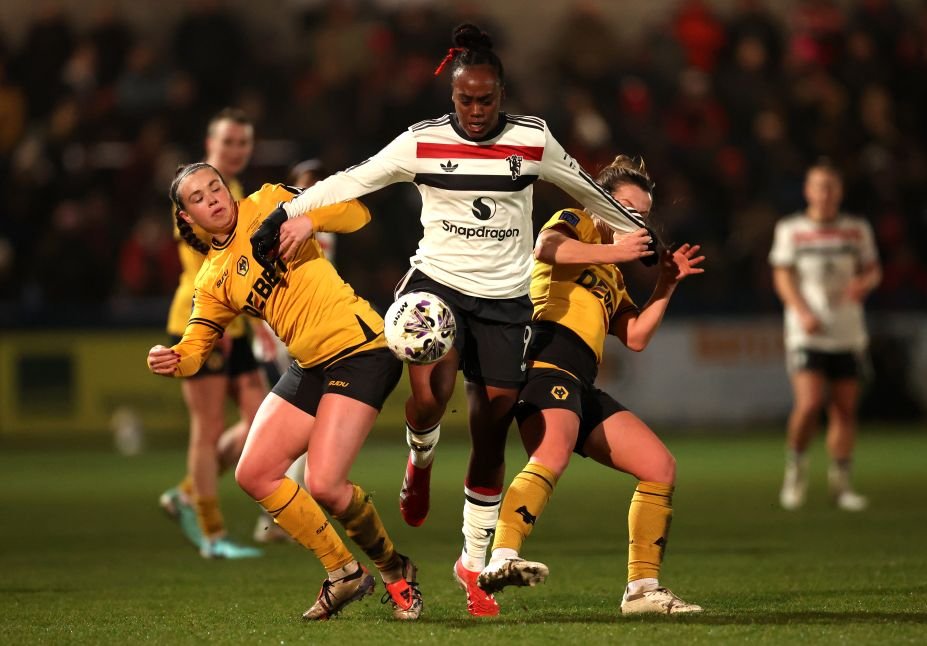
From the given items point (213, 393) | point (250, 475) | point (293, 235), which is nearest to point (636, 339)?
point (293, 235)

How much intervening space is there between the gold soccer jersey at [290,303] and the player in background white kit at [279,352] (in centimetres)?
205

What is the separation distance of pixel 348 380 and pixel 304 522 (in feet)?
1.88

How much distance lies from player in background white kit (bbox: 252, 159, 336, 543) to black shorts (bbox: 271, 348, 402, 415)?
2.12 meters

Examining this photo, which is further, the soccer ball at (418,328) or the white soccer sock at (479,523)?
the white soccer sock at (479,523)

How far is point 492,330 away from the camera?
18.9 ft

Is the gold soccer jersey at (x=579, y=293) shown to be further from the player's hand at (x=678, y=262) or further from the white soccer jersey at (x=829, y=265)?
the white soccer jersey at (x=829, y=265)

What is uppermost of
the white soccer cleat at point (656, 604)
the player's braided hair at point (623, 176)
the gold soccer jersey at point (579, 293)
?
the player's braided hair at point (623, 176)

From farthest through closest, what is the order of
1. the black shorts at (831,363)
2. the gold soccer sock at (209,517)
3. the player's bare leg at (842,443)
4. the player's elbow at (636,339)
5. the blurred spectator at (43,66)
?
the blurred spectator at (43,66)
the black shorts at (831,363)
the player's bare leg at (842,443)
the gold soccer sock at (209,517)
the player's elbow at (636,339)

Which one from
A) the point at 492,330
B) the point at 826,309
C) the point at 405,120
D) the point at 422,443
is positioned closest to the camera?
the point at 492,330

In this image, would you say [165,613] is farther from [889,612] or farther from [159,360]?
[889,612]

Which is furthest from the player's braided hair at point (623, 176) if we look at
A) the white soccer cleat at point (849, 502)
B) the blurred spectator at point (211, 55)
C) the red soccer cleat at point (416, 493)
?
the blurred spectator at point (211, 55)

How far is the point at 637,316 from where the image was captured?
6.01 meters

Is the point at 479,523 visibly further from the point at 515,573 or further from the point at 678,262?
the point at 678,262

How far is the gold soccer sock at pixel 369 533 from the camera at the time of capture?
5484 millimetres
